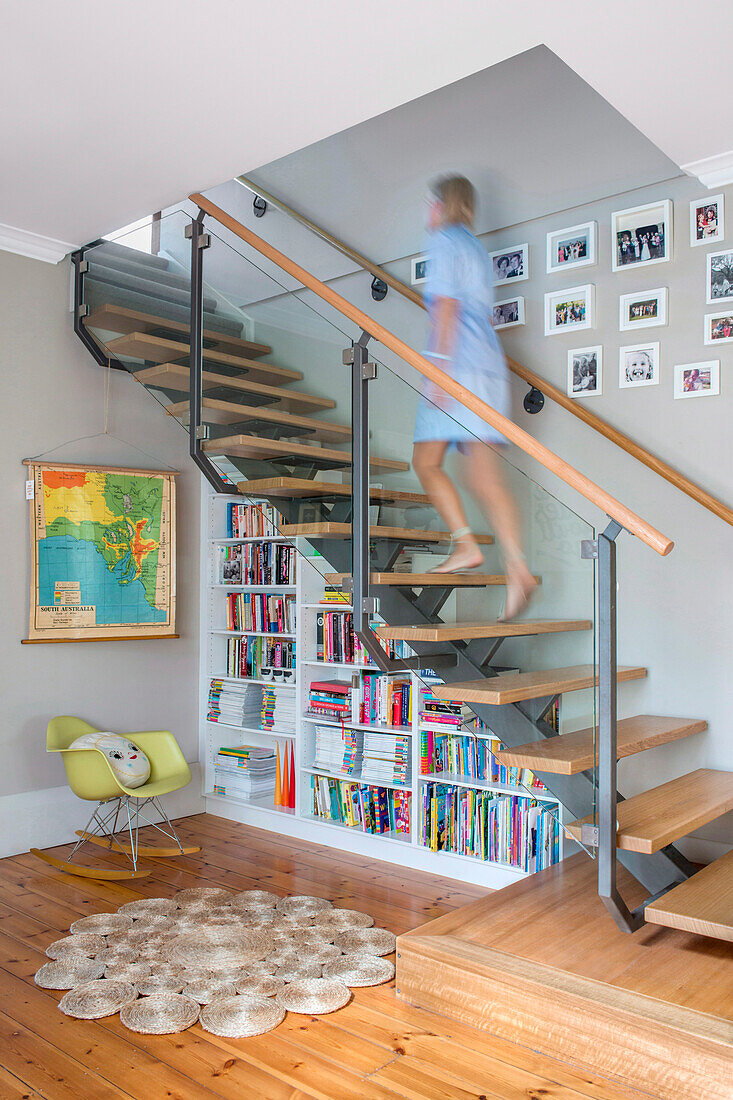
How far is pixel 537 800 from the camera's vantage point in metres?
3.54

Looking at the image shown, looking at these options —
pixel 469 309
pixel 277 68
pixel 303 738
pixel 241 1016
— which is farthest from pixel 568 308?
pixel 241 1016

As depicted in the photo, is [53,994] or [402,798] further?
[402,798]

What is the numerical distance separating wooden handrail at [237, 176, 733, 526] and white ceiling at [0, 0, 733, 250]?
3.12 feet

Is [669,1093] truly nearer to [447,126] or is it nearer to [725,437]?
[725,437]

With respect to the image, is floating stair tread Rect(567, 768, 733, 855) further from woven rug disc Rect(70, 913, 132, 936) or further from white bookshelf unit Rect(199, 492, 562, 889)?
woven rug disc Rect(70, 913, 132, 936)

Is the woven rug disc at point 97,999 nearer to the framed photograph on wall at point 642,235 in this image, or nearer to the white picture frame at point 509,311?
the white picture frame at point 509,311

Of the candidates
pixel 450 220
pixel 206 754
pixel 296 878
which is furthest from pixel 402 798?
pixel 450 220

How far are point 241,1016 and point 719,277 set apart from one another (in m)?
2.93

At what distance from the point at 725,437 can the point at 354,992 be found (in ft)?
7.46

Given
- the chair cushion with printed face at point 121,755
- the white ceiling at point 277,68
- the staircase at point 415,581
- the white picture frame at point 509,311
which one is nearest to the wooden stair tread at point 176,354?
the staircase at point 415,581

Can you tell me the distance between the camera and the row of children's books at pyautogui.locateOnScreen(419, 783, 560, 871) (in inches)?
138

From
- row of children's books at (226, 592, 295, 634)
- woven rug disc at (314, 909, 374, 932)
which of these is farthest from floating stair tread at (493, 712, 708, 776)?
row of children's books at (226, 592, 295, 634)

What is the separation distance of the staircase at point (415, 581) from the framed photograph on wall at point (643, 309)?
3.54 ft

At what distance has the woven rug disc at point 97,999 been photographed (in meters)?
2.52
